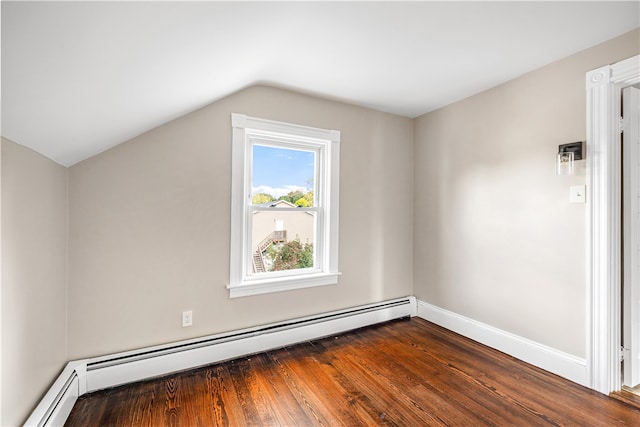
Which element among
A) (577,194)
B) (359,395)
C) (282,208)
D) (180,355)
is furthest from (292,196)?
(577,194)

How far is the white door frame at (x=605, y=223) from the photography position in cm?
191

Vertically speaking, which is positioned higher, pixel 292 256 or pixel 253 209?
pixel 253 209

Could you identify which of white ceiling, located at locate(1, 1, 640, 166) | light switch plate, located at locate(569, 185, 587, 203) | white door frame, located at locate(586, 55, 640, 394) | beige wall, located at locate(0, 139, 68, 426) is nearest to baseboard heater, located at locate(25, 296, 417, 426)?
beige wall, located at locate(0, 139, 68, 426)

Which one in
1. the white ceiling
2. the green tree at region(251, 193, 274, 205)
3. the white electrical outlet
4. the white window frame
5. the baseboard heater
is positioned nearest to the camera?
the white ceiling

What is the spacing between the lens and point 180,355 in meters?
2.20

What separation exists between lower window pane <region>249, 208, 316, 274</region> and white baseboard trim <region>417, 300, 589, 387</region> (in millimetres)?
1469

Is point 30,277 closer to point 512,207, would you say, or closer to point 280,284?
point 280,284

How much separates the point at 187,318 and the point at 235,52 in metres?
1.90

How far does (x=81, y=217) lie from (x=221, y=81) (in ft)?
4.23

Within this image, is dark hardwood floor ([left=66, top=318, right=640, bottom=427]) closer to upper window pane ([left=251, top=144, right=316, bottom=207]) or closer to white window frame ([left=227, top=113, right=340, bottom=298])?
white window frame ([left=227, top=113, right=340, bottom=298])

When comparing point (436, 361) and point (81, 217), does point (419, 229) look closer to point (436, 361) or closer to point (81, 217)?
point (436, 361)

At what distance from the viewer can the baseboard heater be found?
1.70 metres

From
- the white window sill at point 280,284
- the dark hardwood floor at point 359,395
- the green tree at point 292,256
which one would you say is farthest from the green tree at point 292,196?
the dark hardwood floor at point 359,395

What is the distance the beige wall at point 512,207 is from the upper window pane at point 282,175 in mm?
1330
